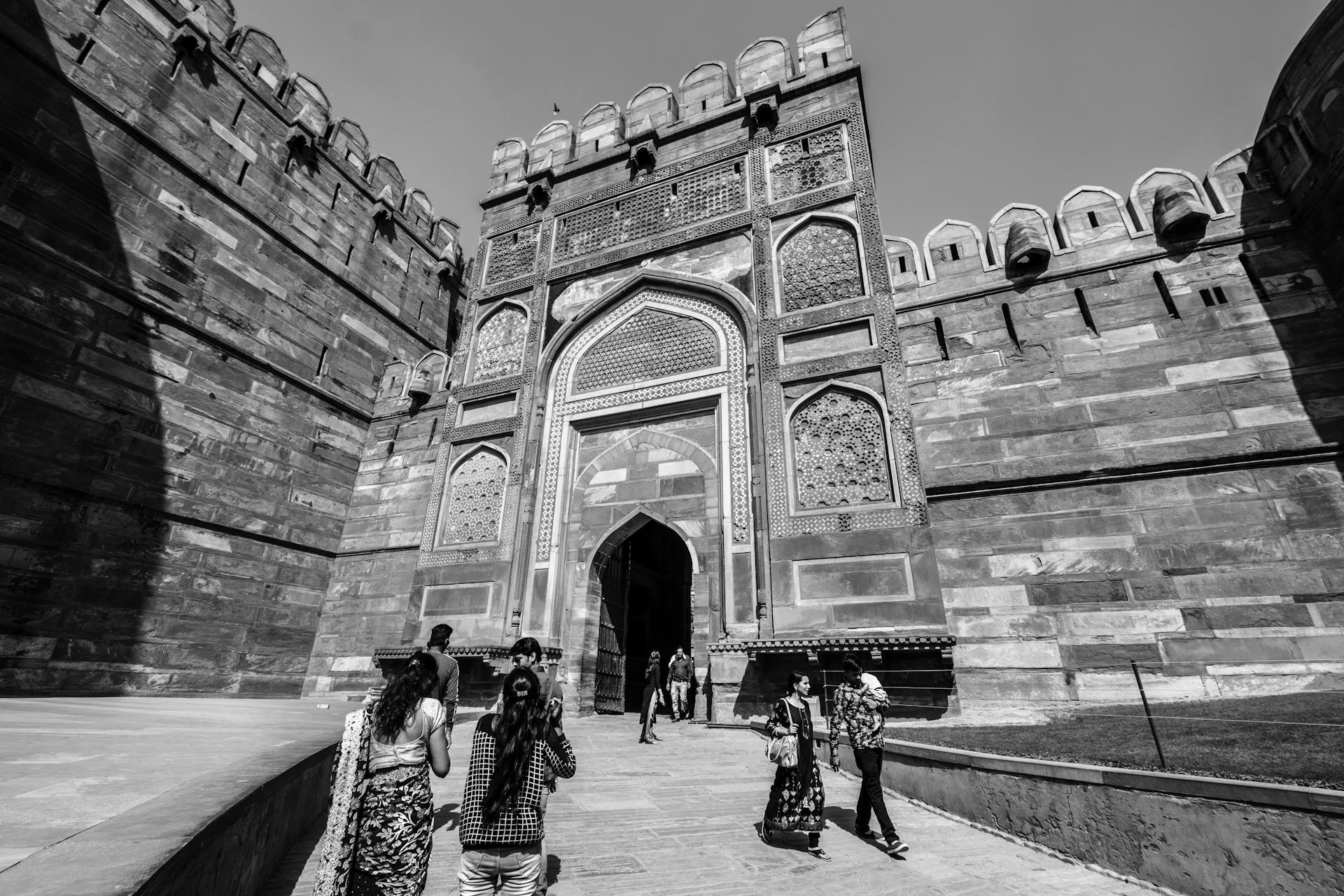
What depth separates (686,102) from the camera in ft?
45.5

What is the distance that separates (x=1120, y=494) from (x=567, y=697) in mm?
7908

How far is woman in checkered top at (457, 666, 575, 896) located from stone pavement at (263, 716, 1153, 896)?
2.37ft

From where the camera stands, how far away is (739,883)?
3.13m

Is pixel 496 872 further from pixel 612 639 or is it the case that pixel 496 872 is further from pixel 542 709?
pixel 612 639

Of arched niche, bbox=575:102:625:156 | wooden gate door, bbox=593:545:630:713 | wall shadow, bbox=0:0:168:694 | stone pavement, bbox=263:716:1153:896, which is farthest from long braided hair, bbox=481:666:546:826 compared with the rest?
arched niche, bbox=575:102:625:156

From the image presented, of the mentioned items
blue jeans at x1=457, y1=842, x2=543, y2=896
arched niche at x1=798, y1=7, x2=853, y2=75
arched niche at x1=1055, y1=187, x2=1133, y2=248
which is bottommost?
blue jeans at x1=457, y1=842, x2=543, y2=896

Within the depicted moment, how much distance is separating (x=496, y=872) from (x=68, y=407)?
1110 cm

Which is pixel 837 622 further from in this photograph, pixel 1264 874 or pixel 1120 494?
pixel 1264 874

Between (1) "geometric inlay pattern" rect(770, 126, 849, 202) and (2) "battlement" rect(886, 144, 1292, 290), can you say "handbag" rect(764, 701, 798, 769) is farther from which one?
(1) "geometric inlay pattern" rect(770, 126, 849, 202)

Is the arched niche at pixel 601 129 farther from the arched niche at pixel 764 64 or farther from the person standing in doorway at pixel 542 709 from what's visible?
the person standing in doorway at pixel 542 709

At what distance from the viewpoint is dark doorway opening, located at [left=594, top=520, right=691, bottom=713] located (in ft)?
33.8

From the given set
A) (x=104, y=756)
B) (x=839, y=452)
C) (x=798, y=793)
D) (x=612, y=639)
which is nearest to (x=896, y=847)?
(x=798, y=793)

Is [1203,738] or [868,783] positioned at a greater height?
[1203,738]

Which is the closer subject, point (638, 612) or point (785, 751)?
point (785, 751)
